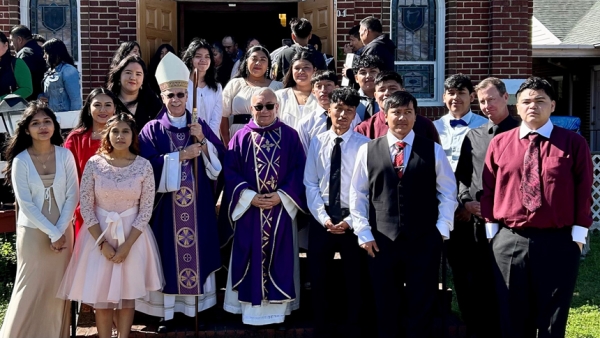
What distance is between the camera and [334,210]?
534cm

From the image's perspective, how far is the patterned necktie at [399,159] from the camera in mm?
4961

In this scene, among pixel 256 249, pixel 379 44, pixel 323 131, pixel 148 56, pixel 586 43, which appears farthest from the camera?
pixel 586 43

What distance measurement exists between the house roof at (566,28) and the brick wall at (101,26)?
792cm

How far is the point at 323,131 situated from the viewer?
5.94 metres

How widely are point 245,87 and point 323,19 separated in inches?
123

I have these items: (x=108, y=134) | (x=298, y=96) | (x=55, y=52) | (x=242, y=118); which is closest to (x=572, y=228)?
(x=298, y=96)

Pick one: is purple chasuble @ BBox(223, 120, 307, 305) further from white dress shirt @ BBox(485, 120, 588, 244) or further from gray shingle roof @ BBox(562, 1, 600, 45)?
gray shingle roof @ BBox(562, 1, 600, 45)

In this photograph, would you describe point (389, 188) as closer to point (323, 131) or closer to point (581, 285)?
point (323, 131)

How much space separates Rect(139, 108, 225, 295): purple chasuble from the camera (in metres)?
5.52

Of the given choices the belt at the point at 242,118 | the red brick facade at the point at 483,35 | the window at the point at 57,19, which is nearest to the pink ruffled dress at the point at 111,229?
the belt at the point at 242,118

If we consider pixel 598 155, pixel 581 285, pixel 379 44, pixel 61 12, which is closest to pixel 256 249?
pixel 379 44

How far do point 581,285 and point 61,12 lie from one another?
7.13 meters

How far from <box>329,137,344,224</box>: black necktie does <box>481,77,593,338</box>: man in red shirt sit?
3.67 ft

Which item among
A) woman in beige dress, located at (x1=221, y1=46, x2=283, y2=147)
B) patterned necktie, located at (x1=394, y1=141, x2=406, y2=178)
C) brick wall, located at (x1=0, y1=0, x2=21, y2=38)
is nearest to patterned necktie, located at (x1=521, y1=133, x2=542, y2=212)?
patterned necktie, located at (x1=394, y1=141, x2=406, y2=178)
